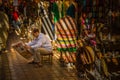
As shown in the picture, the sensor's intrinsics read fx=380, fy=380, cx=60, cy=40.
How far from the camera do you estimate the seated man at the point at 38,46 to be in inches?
512

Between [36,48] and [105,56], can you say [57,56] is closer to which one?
[36,48]

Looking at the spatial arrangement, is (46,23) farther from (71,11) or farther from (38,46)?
(71,11)

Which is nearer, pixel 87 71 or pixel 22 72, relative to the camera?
pixel 87 71

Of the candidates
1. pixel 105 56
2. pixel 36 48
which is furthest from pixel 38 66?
pixel 105 56

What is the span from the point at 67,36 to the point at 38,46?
4.55 ft

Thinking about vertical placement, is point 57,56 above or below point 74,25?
below

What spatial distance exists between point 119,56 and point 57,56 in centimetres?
659

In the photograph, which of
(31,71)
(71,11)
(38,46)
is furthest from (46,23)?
(31,71)

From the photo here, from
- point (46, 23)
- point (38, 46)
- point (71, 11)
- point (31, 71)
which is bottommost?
point (31, 71)

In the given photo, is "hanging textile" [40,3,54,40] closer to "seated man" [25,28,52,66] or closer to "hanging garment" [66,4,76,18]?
"seated man" [25,28,52,66]

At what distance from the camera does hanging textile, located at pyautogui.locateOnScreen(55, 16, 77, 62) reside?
11946mm

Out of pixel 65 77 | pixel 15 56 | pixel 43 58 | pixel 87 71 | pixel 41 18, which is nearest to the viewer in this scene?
pixel 87 71

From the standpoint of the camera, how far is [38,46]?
511 inches

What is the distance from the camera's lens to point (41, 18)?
1919 centimetres
